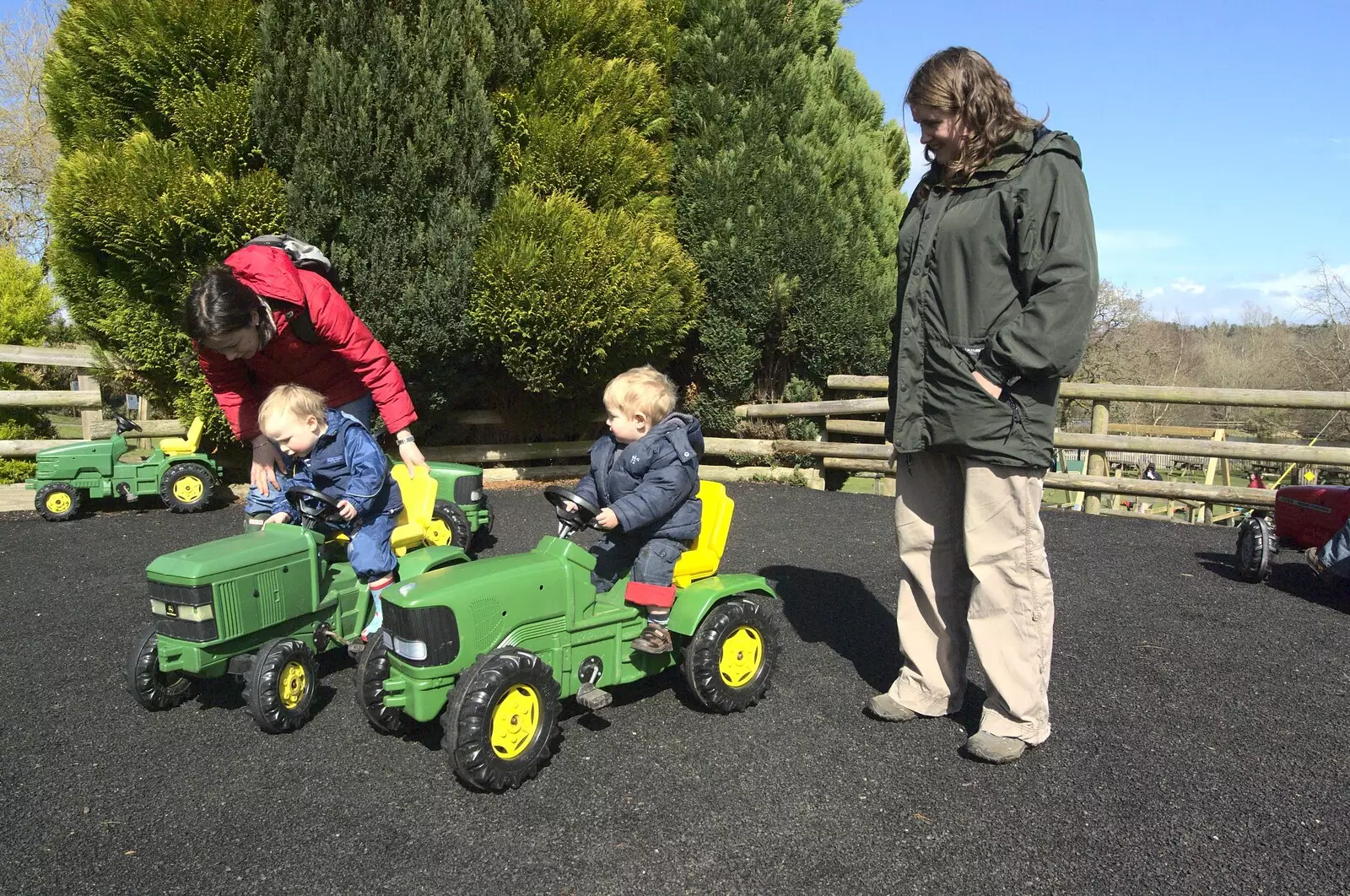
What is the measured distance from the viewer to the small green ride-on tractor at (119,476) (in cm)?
786

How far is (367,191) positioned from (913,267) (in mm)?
6375

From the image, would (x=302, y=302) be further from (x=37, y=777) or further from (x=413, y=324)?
(x=413, y=324)

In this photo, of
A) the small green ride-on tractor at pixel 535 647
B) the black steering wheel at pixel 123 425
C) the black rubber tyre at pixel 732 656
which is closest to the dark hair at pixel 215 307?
the small green ride-on tractor at pixel 535 647

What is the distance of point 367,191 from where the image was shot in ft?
27.3

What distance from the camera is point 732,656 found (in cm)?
375

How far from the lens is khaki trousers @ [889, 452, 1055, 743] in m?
3.19

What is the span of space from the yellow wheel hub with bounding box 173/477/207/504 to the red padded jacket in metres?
4.12

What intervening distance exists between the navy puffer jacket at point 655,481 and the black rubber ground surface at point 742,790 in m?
0.78

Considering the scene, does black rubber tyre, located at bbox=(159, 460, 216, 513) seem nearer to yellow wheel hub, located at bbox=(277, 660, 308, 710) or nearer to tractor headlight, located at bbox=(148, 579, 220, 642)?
tractor headlight, located at bbox=(148, 579, 220, 642)

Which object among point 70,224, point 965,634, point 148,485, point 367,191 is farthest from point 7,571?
point 965,634

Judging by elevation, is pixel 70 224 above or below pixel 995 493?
above

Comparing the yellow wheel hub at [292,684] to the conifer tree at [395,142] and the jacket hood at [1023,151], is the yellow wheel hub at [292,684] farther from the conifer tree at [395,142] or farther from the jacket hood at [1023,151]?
the conifer tree at [395,142]

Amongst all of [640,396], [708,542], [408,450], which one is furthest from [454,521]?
[640,396]

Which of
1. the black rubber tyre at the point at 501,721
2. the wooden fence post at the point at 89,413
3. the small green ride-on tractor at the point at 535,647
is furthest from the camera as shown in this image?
the wooden fence post at the point at 89,413
